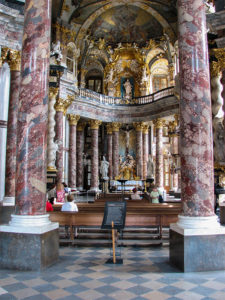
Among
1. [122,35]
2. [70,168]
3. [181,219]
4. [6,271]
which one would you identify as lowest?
[6,271]

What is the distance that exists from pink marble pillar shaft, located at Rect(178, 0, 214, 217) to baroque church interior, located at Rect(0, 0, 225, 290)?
0.02 m

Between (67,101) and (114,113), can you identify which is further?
(114,113)

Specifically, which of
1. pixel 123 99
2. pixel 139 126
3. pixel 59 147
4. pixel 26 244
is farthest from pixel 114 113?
pixel 26 244

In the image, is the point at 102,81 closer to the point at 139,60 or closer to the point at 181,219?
the point at 139,60

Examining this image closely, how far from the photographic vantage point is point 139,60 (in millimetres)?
27766

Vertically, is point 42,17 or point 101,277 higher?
point 42,17

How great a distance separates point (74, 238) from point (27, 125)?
3.86m

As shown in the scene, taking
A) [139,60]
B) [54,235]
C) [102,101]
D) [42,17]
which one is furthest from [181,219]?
[139,60]

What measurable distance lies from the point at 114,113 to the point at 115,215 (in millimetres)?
20974

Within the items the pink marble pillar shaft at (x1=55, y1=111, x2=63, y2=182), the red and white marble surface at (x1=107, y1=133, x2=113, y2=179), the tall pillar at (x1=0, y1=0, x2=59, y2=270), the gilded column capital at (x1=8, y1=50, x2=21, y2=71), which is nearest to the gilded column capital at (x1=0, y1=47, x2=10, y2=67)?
the gilded column capital at (x1=8, y1=50, x2=21, y2=71)

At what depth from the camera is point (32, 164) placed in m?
6.04

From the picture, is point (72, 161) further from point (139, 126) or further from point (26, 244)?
point (26, 244)

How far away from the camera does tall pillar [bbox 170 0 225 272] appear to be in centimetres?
551

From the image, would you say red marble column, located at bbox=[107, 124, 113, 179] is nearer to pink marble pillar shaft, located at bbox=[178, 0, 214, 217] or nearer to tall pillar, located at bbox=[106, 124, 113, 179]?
tall pillar, located at bbox=[106, 124, 113, 179]
